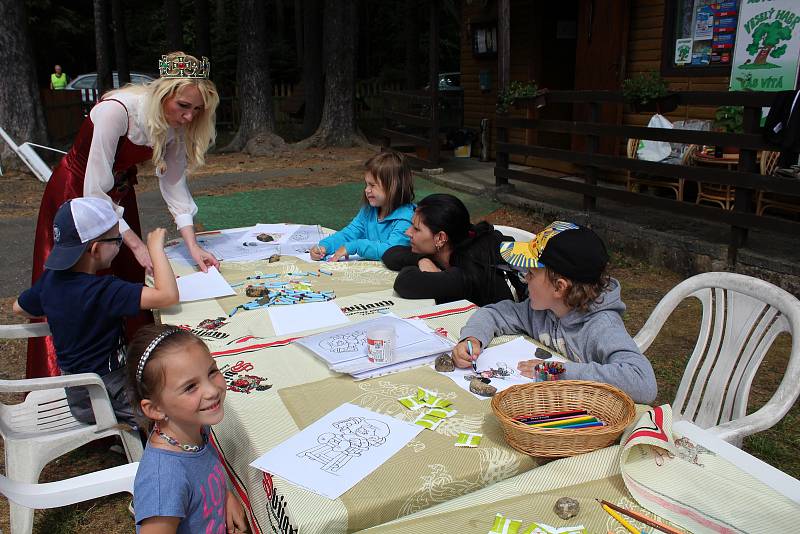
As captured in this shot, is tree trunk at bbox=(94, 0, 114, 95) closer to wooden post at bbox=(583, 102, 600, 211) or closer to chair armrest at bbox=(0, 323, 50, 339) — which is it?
wooden post at bbox=(583, 102, 600, 211)

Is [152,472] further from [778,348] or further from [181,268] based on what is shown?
[778,348]

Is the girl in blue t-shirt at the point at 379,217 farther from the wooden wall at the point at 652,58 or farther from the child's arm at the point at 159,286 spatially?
the wooden wall at the point at 652,58

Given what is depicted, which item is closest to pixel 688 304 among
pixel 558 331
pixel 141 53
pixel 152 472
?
pixel 558 331

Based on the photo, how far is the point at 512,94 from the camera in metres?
8.46

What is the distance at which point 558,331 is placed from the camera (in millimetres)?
2381

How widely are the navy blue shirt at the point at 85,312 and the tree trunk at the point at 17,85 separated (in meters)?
10.4

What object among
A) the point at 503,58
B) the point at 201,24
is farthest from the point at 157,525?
the point at 201,24

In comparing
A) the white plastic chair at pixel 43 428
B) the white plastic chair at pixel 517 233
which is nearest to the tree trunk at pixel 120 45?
the white plastic chair at pixel 517 233

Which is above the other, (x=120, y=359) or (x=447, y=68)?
(x=447, y=68)

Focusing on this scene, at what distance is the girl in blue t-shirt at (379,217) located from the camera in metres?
3.74

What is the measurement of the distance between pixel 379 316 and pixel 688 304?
3.57 m

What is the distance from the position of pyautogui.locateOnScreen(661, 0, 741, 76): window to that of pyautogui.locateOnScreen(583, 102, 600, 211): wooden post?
1452 mm

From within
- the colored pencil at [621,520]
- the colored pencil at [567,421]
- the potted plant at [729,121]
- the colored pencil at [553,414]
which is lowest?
the colored pencil at [621,520]

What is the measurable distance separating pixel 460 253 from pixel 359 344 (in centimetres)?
107
